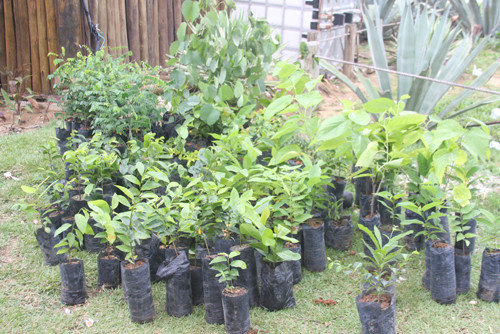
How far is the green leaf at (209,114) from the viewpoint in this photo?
3240 millimetres

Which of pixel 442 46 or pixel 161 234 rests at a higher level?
pixel 442 46

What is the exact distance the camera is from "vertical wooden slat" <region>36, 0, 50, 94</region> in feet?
16.6

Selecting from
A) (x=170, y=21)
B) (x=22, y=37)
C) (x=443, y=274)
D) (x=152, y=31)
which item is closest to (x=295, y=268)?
(x=443, y=274)

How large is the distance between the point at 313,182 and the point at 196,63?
1449 millimetres

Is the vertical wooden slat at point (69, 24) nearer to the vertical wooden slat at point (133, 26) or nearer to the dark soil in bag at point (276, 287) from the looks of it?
the vertical wooden slat at point (133, 26)

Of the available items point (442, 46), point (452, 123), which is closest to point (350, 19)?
point (442, 46)

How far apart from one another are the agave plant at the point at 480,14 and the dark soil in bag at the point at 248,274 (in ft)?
26.0

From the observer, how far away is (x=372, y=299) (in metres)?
2.15

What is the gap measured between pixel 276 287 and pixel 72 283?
972 mm

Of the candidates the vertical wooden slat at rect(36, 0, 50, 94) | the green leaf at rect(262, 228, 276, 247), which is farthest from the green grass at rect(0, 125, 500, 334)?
the vertical wooden slat at rect(36, 0, 50, 94)

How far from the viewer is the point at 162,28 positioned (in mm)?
6645

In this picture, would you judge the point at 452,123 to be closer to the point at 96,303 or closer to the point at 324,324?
the point at 324,324

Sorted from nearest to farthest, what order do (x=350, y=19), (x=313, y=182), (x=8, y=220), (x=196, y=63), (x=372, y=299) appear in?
(x=372, y=299), (x=313, y=182), (x=8, y=220), (x=196, y=63), (x=350, y=19)

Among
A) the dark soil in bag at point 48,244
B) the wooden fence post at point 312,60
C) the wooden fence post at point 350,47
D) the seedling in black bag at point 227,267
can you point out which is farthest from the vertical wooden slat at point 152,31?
the seedling in black bag at point 227,267
